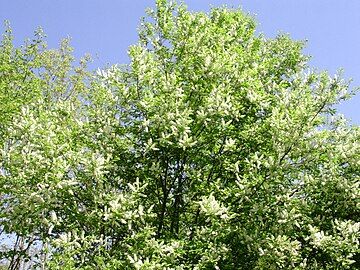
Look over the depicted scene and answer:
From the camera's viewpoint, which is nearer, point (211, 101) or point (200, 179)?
point (211, 101)

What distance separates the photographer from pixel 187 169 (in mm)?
12234

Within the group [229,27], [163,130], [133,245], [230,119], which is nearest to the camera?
[133,245]

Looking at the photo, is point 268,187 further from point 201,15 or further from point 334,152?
point 201,15

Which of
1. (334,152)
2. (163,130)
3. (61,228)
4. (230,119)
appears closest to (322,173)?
(334,152)

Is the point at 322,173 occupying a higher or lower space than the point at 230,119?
lower

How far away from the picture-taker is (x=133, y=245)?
10.5m

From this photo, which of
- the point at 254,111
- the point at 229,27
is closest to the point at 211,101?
the point at 254,111

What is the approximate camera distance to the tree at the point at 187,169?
10.6 m

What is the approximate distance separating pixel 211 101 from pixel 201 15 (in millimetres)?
3229

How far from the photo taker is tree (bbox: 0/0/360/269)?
1063 centimetres

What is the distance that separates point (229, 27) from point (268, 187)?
6.12m

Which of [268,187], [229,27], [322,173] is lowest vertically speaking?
[268,187]

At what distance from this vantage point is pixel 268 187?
10883 mm

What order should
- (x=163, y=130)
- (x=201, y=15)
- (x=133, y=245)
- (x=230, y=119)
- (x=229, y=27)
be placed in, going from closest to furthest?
(x=133, y=245) → (x=163, y=130) → (x=230, y=119) → (x=201, y=15) → (x=229, y=27)
